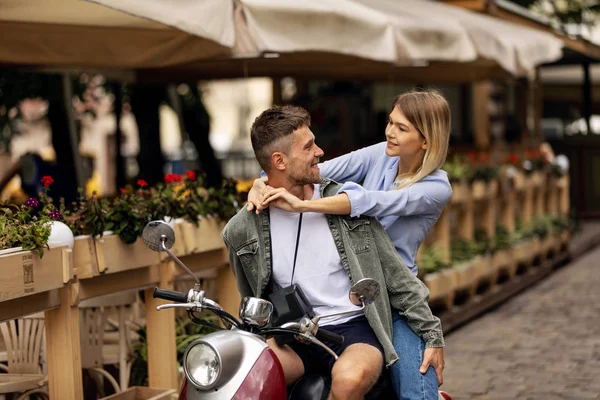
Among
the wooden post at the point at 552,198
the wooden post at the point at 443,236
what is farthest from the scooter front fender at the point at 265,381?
the wooden post at the point at 552,198

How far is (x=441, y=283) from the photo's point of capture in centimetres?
976

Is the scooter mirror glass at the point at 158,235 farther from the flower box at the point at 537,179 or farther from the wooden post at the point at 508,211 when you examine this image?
the flower box at the point at 537,179

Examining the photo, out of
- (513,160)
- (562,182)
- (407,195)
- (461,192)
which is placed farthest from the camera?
(562,182)

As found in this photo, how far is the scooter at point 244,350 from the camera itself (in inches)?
140

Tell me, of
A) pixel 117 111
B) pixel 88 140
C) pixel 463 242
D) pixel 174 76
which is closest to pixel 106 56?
pixel 174 76

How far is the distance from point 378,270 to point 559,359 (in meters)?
4.56

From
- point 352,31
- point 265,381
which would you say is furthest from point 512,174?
point 265,381

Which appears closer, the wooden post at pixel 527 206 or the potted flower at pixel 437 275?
the potted flower at pixel 437 275

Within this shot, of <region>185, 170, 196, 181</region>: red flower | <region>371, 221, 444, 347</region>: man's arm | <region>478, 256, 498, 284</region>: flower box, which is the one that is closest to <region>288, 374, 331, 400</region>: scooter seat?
<region>371, 221, 444, 347</region>: man's arm

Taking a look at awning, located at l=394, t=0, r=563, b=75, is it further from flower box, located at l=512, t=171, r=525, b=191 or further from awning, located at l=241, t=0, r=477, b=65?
flower box, located at l=512, t=171, r=525, b=191

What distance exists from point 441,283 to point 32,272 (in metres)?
5.43

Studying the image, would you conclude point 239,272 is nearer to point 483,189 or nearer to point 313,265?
point 313,265

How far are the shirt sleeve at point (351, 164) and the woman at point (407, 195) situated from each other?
77 millimetres

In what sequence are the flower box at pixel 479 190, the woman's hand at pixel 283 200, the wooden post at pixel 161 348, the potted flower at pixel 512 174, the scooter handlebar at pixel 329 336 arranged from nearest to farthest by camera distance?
the scooter handlebar at pixel 329 336 < the woman's hand at pixel 283 200 < the wooden post at pixel 161 348 < the flower box at pixel 479 190 < the potted flower at pixel 512 174
